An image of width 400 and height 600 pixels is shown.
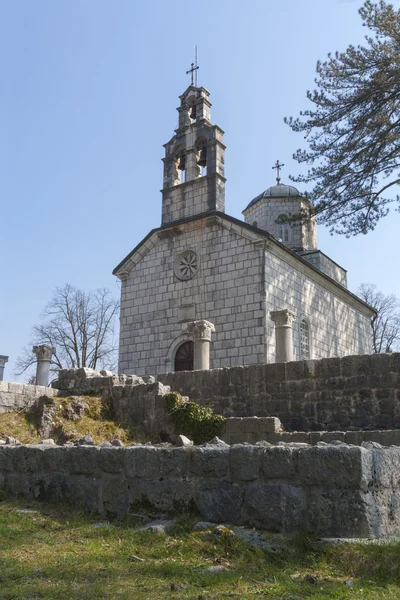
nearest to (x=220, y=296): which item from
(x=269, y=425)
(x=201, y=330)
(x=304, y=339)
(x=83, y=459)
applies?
(x=304, y=339)

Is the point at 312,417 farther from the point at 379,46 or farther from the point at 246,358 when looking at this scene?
the point at 379,46

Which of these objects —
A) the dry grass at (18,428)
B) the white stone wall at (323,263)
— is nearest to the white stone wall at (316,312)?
the white stone wall at (323,263)

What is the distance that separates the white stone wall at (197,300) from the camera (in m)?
16.7

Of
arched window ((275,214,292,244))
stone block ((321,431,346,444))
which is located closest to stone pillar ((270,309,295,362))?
stone block ((321,431,346,444))

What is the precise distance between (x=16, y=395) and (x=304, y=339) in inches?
459

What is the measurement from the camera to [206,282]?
18047 mm

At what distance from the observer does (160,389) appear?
31.7 feet

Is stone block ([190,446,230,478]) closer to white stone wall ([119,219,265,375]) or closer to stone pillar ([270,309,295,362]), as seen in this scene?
stone pillar ([270,309,295,362])

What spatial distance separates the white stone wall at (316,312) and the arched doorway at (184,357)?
2980 mm

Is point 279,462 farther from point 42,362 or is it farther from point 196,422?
point 42,362

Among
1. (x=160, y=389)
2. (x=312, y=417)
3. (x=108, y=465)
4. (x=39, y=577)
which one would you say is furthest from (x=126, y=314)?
(x=39, y=577)

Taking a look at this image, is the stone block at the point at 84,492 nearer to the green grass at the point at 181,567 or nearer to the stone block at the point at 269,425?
the green grass at the point at 181,567

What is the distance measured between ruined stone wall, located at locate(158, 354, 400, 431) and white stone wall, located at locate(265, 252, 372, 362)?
19.4 ft

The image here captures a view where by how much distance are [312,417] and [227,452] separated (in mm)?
5358
